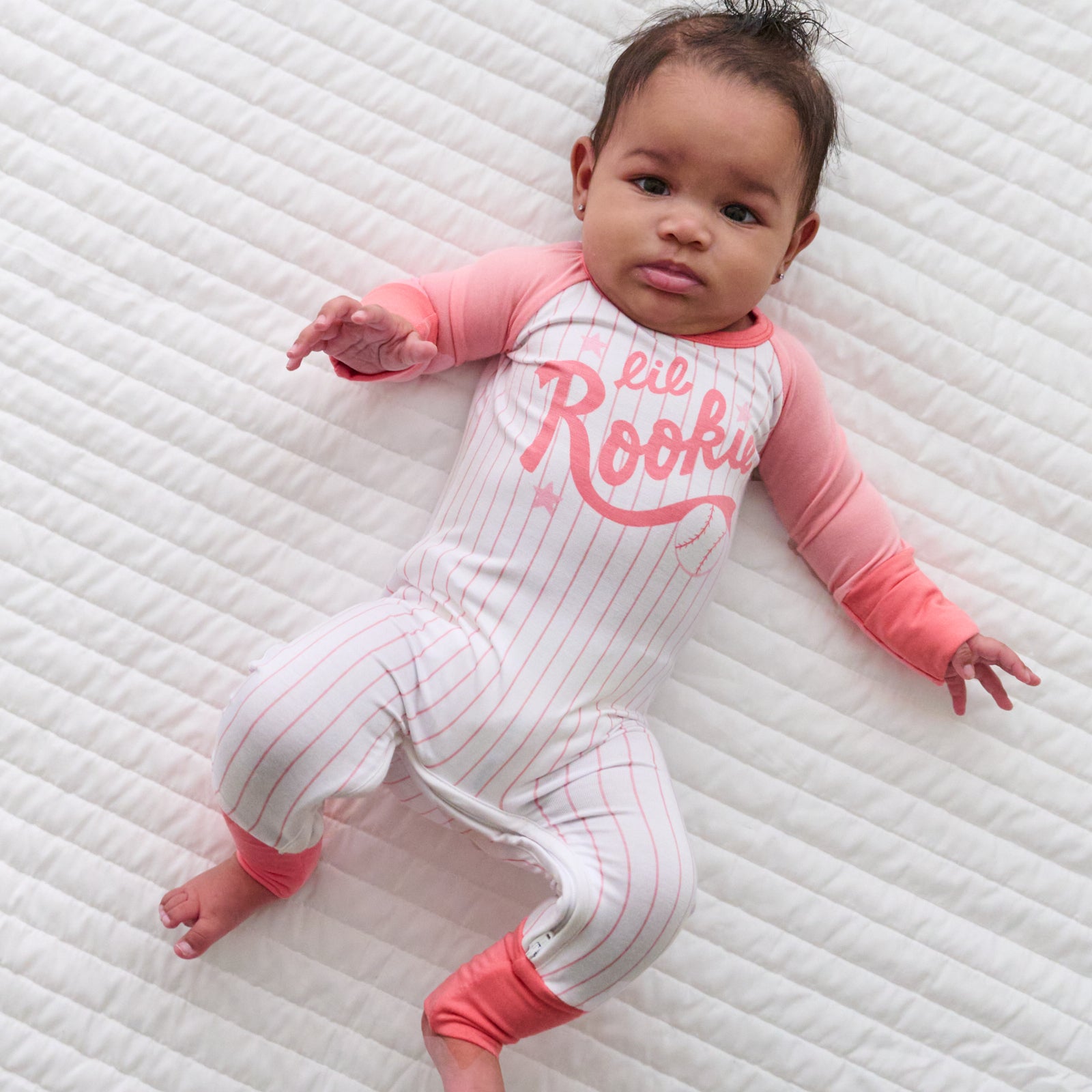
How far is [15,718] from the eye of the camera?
38.7 inches

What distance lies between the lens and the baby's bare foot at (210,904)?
0.95 metres

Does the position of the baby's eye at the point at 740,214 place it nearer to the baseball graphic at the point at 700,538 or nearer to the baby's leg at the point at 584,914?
the baseball graphic at the point at 700,538

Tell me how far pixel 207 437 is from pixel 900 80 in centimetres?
79

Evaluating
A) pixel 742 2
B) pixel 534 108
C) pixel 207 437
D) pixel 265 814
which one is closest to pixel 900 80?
pixel 742 2

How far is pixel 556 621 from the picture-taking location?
3.06ft

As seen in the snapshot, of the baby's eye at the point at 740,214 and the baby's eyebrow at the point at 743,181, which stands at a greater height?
the baby's eyebrow at the point at 743,181

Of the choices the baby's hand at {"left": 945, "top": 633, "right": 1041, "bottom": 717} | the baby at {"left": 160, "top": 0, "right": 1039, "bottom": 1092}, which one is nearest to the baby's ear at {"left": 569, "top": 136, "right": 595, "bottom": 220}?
the baby at {"left": 160, "top": 0, "right": 1039, "bottom": 1092}

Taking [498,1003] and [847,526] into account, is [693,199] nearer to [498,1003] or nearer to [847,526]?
[847,526]

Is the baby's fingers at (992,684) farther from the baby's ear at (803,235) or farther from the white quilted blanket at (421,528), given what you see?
the baby's ear at (803,235)

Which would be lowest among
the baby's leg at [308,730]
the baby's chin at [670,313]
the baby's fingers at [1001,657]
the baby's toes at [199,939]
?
the baby's toes at [199,939]

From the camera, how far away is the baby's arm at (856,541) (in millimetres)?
1004

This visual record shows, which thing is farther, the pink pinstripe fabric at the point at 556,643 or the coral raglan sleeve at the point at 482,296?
the coral raglan sleeve at the point at 482,296

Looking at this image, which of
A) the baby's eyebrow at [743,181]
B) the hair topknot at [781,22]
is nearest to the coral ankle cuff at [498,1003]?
the baby's eyebrow at [743,181]

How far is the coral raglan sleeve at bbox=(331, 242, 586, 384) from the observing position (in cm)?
98
